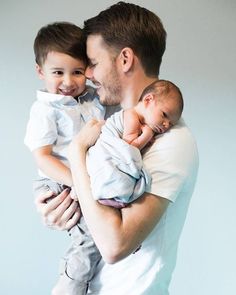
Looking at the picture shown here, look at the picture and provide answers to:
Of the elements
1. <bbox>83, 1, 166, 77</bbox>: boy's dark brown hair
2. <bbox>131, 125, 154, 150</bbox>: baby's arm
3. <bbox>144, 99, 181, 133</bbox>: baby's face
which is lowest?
<bbox>131, 125, 154, 150</bbox>: baby's arm

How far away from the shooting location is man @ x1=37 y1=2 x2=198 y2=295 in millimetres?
1036

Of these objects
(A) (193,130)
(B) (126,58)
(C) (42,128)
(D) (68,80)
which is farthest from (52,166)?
(A) (193,130)

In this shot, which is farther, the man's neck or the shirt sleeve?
the man's neck

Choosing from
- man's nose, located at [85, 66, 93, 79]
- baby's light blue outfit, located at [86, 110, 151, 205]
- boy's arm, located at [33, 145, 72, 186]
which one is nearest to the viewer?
baby's light blue outfit, located at [86, 110, 151, 205]

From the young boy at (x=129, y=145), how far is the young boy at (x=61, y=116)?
0.24 m

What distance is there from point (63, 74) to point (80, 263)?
55 centimetres

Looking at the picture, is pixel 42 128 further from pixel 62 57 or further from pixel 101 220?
pixel 101 220

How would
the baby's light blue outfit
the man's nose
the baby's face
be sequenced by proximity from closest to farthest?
the baby's light blue outfit → the baby's face → the man's nose

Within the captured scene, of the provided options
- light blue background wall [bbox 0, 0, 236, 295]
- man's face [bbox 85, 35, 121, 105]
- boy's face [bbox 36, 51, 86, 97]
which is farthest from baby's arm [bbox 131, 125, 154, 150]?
light blue background wall [bbox 0, 0, 236, 295]

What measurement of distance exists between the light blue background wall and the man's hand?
32.3 inches

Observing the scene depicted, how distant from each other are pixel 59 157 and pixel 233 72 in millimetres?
1193

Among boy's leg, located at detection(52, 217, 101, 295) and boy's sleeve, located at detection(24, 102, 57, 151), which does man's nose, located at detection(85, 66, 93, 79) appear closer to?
boy's sleeve, located at detection(24, 102, 57, 151)

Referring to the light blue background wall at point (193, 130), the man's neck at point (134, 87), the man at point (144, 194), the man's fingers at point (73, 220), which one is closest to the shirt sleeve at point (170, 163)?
the man at point (144, 194)

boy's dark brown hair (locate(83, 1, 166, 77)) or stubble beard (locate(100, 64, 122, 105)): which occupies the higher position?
boy's dark brown hair (locate(83, 1, 166, 77))
